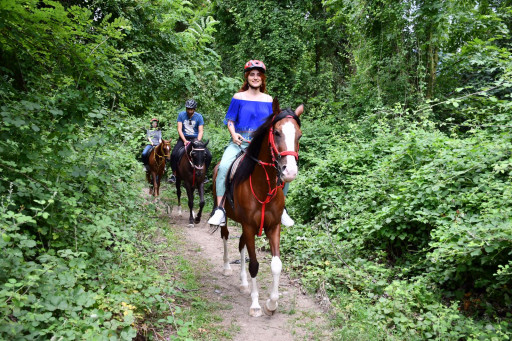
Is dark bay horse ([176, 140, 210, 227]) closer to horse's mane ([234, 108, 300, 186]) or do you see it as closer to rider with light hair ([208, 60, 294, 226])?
rider with light hair ([208, 60, 294, 226])

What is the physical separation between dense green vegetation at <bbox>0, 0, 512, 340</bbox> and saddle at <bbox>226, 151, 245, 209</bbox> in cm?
146

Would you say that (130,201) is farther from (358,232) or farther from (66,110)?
(358,232)

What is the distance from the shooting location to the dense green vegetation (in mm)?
3141

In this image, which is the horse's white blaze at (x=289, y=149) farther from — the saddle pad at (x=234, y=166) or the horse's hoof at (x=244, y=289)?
the horse's hoof at (x=244, y=289)

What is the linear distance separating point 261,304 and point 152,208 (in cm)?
382

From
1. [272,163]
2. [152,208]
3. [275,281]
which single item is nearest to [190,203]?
[152,208]

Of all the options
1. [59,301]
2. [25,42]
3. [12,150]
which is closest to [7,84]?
[25,42]

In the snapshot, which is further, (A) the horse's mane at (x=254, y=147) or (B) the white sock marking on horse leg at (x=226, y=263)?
(B) the white sock marking on horse leg at (x=226, y=263)

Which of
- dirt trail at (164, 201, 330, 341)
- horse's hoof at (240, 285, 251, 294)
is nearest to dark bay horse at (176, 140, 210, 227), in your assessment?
dirt trail at (164, 201, 330, 341)

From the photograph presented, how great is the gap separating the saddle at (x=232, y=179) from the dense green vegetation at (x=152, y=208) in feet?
4.79

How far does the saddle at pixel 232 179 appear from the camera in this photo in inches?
188

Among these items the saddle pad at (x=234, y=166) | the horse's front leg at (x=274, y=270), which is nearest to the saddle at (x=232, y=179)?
the saddle pad at (x=234, y=166)

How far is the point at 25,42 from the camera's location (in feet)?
11.7

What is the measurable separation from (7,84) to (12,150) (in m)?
0.81
